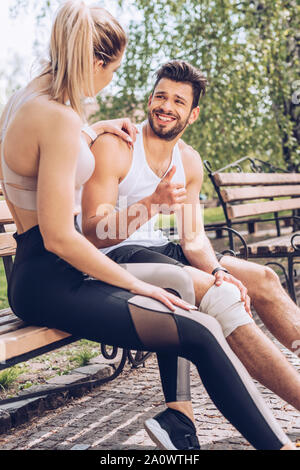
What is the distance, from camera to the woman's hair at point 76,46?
218cm

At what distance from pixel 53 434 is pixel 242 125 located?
6740 mm

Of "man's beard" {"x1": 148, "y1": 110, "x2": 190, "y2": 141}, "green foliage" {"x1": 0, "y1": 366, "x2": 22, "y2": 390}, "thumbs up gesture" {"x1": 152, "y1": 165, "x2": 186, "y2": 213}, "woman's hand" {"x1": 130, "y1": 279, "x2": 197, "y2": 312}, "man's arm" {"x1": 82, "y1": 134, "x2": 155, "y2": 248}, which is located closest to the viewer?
"woman's hand" {"x1": 130, "y1": 279, "x2": 197, "y2": 312}

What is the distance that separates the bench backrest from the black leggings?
287 cm

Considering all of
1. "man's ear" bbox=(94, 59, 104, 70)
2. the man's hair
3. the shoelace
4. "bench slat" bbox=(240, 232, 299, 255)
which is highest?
the man's hair

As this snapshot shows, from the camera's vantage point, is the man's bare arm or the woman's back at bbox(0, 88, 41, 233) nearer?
the woman's back at bbox(0, 88, 41, 233)

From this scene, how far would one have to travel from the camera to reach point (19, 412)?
3.13 meters

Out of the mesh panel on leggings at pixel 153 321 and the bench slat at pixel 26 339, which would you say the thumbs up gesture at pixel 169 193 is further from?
the bench slat at pixel 26 339

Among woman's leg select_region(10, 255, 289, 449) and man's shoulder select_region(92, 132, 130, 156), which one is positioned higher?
man's shoulder select_region(92, 132, 130, 156)

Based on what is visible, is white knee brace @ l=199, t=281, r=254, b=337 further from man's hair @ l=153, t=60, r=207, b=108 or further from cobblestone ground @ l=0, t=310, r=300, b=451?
man's hair @ l=153, t=60, r=207, b=108

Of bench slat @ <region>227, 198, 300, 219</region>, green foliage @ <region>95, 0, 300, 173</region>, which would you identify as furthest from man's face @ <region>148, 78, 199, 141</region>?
green foliage @ <region>95, 0, 300, 173</region>

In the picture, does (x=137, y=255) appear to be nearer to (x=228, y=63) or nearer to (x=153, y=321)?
(x=153, y=321)

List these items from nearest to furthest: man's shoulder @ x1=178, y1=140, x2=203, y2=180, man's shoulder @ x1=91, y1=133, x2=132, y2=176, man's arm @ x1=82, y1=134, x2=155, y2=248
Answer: man's arm @ x1=82, y1=134, x2=155, y2=248
man's shoulder @ x1=91, y1=133, x2=132, y2=176
man's shoulder @ x1=178, y1=140, x2=203, y2=180

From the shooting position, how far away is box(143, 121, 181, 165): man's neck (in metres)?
3.14

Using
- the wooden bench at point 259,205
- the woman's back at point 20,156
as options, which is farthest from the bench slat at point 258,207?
the woman's back at point 20,156
